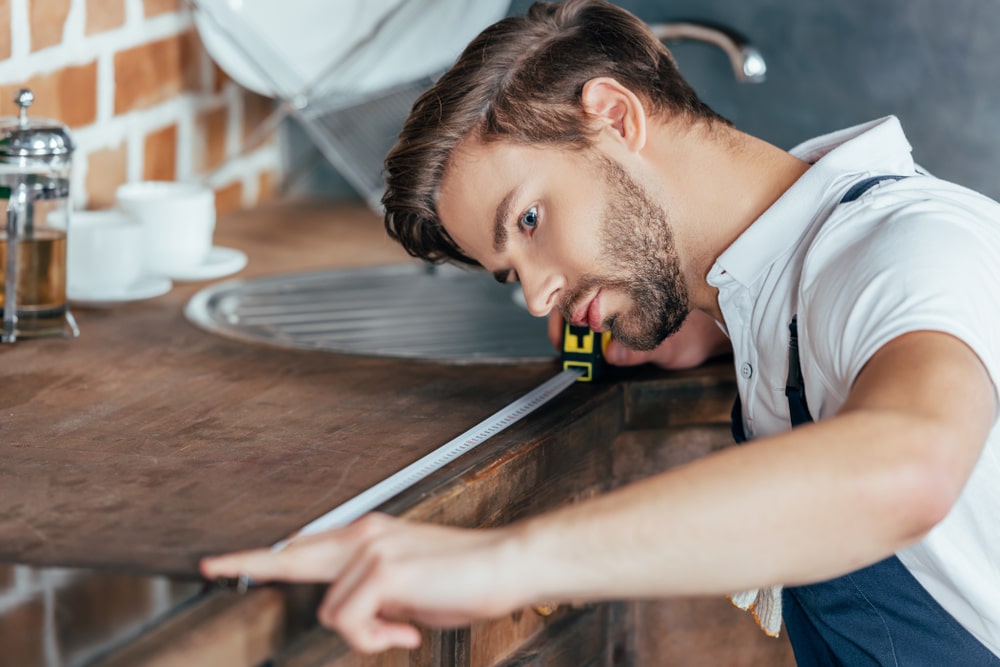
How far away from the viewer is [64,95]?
1.68 metres

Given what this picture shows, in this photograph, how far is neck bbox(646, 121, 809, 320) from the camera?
120cm

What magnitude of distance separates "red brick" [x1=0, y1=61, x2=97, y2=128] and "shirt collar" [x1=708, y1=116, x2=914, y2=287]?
925 mm

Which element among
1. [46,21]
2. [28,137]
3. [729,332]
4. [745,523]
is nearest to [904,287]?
[745,523]

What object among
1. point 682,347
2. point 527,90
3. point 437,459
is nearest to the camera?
point 437,459

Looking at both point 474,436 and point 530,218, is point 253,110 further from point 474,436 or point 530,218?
point 474,436

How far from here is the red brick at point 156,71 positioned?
5.98 feet

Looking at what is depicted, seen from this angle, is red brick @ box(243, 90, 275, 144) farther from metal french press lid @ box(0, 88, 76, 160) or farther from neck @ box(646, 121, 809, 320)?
neck @ box(646, 121, 809, 320)

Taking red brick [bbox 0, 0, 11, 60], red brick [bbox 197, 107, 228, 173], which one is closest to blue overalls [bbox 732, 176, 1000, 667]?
red brick [bbox 0, 0, 11, 60]

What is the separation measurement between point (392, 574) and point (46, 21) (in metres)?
1.15

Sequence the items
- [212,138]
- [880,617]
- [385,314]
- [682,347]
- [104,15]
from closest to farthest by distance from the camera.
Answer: [880,617] < [682,347] < [385,314] < [104,15] < [212,138]

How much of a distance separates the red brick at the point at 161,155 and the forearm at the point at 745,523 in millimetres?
1318

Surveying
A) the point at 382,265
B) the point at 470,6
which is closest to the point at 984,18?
the point at 470,6

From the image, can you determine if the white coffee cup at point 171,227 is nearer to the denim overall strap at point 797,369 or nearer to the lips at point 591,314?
the lips at point 591,314

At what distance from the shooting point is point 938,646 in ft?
3.64
